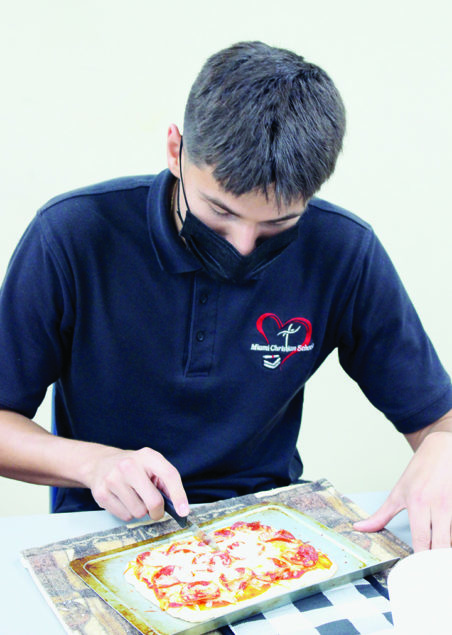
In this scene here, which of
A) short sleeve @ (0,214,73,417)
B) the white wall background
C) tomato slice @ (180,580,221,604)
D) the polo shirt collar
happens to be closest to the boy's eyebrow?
the polo shirt collar

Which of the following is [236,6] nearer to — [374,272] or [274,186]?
[374,272]

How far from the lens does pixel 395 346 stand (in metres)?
1.39

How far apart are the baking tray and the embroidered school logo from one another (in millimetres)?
298

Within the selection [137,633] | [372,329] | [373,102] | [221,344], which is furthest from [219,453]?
[373,102]

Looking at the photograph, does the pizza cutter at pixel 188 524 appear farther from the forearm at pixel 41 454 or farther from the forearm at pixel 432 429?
the forearm at pixel 432 429

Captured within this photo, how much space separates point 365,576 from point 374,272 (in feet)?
1.99

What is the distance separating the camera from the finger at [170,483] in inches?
40.1

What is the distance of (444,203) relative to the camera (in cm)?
250

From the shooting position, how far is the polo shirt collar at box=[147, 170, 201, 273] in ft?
4.10

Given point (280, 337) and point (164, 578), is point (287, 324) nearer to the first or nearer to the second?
point (280, 337)

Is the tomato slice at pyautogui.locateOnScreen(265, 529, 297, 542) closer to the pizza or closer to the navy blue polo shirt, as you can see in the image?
the pizza

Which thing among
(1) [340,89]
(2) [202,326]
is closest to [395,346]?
(2) [202,326]

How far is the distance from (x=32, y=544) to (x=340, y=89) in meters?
1.84

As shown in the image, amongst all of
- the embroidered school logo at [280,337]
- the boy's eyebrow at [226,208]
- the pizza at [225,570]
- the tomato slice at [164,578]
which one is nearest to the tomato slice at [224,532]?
the pizza at [225,570]
